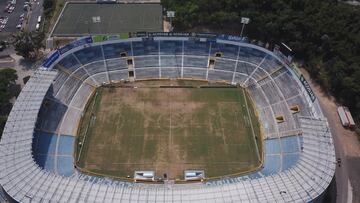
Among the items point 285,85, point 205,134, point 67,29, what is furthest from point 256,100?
point 67,29

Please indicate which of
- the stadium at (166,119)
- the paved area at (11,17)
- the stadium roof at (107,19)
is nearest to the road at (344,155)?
the stadium at (166,119)

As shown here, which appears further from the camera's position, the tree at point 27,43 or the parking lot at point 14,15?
the parking lot at point 14,15

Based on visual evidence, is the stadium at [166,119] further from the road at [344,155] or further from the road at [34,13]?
the road at [34,13]

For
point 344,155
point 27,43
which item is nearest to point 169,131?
point 344,155

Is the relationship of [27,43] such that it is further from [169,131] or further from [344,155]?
[344,155]

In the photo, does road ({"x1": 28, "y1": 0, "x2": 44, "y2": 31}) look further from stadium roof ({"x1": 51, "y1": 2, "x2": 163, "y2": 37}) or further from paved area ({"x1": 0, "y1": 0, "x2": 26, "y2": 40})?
stadium roof ({"x1": 51, "y1": 2, "x2": 163, "y2": 37})

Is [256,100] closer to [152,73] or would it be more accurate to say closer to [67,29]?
[152,73]
